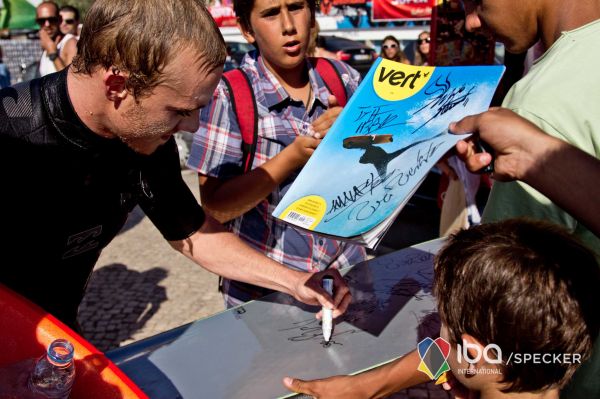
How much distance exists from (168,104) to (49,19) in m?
5.43

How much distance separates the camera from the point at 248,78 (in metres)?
1.91

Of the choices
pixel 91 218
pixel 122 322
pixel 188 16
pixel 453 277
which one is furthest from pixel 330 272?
pixel 122 322

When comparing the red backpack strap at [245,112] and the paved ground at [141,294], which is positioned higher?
the red backpack strap at [245,112]

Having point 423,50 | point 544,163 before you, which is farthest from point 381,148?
point 423,50

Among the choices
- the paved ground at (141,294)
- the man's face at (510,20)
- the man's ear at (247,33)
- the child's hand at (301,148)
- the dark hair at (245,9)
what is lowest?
the paved ground at (141,294)

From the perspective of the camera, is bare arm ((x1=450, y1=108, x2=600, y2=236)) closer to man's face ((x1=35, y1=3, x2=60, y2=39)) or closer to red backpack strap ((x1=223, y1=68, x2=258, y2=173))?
red backpack strap ((x1=223, y1=68, x2=258, y2=173))

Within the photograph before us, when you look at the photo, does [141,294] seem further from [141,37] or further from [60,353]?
[60,353]

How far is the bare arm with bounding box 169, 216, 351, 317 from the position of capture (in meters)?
1.71

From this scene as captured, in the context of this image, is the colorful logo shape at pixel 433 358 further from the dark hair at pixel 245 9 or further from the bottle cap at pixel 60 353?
the dark hair at pixel 245 9

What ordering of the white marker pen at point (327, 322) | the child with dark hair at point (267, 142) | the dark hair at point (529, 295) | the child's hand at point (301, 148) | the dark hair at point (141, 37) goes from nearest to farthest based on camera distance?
1. the dark hair at point (529, 295)
2. the dark hair at point (141, 37)
3. the white marker pen at point (327, 322)
4. the child's hand at point (301, 148)
5. the child with dark hair at point (267, 142)

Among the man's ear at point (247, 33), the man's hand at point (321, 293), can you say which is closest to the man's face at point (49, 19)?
the man's ear at point (247, 33)

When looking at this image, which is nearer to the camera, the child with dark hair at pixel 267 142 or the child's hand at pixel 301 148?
the child's hand at pixel 301 148

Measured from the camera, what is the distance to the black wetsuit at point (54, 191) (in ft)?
4.21

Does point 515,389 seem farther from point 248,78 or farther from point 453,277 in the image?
point 248,78
